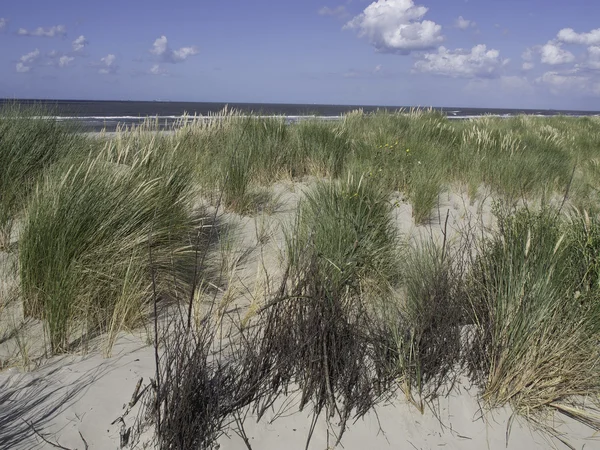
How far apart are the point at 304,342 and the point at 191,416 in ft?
2.27

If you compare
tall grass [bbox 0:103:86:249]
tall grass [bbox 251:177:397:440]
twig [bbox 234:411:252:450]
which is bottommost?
twig [bbox 234:411:252:450]

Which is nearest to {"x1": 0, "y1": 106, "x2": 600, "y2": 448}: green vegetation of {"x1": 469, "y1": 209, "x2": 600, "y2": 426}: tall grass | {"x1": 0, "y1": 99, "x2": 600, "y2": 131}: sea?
{"x1": 469, "y1": 209, "x2": 600, "y2": 426}: tall grass

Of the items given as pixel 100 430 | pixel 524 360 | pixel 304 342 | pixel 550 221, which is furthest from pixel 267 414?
pixel 550 221

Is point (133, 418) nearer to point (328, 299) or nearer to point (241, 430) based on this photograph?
point (241, 430)

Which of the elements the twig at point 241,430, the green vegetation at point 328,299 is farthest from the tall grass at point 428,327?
the twig at point 241,430

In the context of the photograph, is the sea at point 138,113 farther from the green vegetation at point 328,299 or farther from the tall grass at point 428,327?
the tall grass at point 428,327

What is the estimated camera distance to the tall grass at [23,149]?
4.87 meters

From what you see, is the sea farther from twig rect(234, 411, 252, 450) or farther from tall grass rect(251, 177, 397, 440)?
twig rect(234, 411, 252, 450)

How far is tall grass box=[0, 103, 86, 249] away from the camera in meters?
4.87

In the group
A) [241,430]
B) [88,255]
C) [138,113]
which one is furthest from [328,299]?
[138,113]

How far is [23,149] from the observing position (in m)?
5.59

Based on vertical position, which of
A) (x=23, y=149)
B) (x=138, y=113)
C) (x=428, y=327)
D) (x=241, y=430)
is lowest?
(x=241, y=430)

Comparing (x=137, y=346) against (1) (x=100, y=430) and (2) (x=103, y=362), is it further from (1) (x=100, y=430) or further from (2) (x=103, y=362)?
(1) (x=100, y=430)

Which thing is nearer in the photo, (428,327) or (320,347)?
(320,347)
